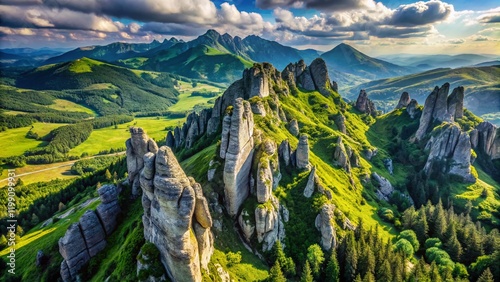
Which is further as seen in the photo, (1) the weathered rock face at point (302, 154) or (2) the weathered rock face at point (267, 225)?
(1) the weathered rock face at point (302, 154)

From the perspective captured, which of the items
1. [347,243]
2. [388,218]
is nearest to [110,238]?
[347,243]

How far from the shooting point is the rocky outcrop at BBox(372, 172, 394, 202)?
129000 mm

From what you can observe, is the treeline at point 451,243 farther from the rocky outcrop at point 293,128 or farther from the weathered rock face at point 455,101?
the weathered rock face at point 455,101

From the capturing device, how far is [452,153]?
147 meters

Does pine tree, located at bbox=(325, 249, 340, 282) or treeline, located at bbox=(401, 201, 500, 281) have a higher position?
pine tree, located at bbox=(325, 249, 340, 282)

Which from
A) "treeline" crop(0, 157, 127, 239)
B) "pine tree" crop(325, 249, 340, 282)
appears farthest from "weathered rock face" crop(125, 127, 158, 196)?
"treeline" crop(0, 157, 127, 239)

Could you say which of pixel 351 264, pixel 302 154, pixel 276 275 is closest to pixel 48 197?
pixel 302 154

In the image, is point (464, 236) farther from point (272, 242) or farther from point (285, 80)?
point (285, 80)

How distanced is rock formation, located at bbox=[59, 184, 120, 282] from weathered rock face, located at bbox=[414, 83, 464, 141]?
591 feet

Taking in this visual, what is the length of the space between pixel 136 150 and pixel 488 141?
19652cm

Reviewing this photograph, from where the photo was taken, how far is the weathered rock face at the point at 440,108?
17650 centimetres

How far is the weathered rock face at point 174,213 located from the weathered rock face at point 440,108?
17374cm

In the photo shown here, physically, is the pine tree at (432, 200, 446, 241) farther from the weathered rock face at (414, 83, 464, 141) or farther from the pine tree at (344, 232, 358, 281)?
the weathered rock face at (414, 83, 464, 141)

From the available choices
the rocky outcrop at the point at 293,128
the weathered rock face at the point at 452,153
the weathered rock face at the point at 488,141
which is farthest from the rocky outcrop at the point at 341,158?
the weathered rock face at the point at 488,141
